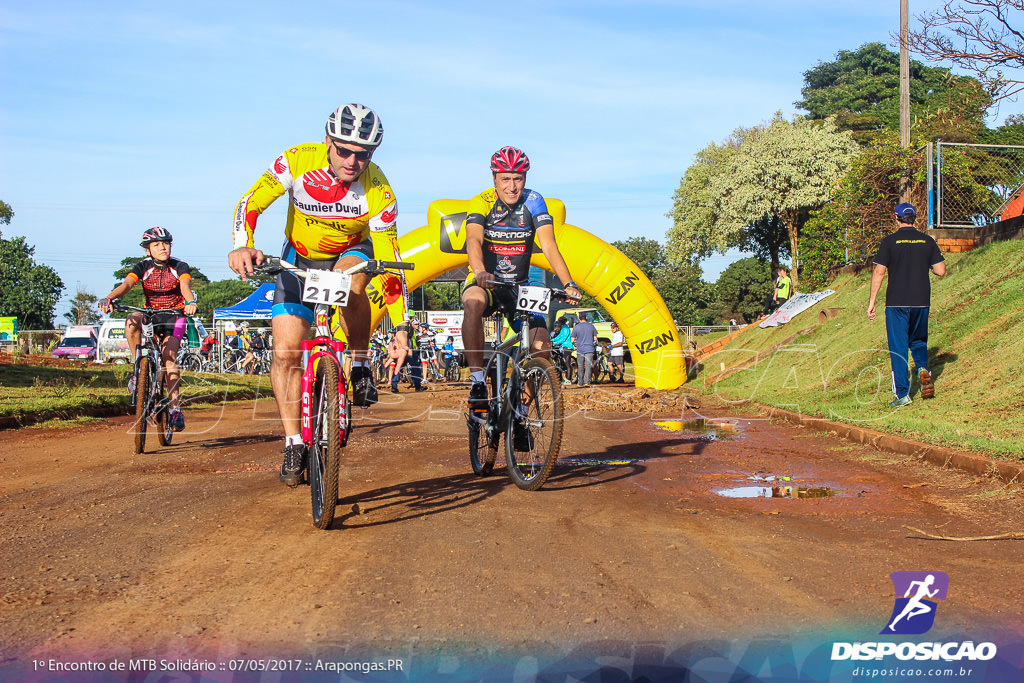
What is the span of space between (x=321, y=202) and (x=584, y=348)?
57.6 ft

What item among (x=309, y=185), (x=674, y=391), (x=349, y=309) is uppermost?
(x=309, y=185)

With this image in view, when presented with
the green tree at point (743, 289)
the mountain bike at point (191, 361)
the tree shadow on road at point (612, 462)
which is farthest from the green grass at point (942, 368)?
the green tree at point (743, 289)

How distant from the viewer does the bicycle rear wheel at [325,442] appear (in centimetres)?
456

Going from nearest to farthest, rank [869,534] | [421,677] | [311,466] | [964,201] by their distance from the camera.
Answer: [421,677], [869,534], [311,466], [964,201]

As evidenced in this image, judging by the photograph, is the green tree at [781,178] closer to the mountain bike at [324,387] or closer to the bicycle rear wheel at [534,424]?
the bicycle rear wheel at [534,424]

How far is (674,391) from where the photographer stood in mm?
18438

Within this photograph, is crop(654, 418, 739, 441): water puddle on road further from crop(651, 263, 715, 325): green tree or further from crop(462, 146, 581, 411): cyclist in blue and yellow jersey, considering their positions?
crop(651, 263, 715, 325): green tree

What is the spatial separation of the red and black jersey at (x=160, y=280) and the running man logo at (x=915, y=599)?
7499mm

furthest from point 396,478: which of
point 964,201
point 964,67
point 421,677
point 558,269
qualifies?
point 964,201

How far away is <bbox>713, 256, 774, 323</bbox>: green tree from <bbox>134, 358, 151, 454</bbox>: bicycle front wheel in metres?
60.4

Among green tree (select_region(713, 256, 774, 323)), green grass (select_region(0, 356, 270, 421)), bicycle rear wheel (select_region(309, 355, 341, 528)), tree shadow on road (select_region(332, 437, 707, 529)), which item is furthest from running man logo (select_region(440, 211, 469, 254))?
green tree (select_region(713, 256, 774, 323))

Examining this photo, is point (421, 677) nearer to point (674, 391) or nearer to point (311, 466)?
point (311, 466)

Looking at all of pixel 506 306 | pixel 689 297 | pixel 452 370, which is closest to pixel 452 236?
pixel 452 370

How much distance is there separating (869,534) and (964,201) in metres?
15.0
